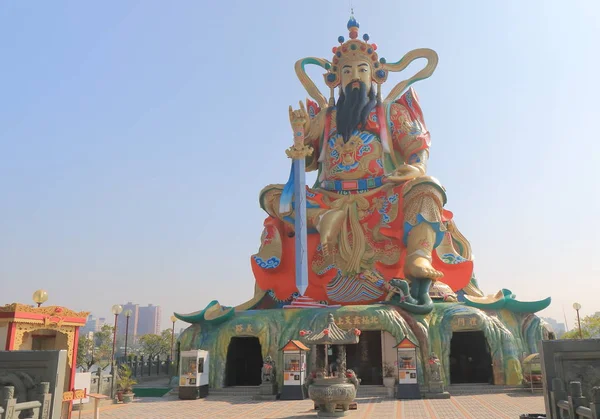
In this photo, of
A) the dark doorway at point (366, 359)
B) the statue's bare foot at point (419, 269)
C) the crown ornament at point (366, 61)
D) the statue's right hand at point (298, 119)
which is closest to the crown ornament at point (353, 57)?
the crown ornament at point (366, 61)

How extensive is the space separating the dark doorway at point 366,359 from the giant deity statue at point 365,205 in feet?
7.26

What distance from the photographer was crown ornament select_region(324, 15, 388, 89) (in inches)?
756

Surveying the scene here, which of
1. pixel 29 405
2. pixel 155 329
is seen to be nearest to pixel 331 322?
pixel 29 405

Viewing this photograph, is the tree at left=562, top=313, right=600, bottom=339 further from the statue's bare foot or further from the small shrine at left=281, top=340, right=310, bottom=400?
the small shrine at left=281, top=340, right=310, bottom=400

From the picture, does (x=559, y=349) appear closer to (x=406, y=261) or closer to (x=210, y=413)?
(x=210, y=413)

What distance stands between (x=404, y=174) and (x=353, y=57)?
4.95 meters

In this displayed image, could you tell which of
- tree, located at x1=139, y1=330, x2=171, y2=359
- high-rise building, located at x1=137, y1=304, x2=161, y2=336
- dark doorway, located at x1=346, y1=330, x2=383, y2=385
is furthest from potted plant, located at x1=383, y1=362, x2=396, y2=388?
high-rise building, located at x1=137, y1=304, x2=161, y2=336

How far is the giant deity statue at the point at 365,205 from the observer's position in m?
16.5

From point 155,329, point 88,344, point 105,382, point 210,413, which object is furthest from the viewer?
point 155,329

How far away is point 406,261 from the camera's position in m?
16.1

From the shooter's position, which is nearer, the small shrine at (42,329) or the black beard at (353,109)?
the small shrine at (42,329)

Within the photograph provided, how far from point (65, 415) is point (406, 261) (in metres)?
10.5

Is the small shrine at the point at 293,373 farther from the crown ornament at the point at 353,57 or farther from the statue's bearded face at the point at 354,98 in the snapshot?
the crown ornament at the point at 353,57

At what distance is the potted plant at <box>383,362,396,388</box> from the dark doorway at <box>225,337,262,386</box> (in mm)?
5269
